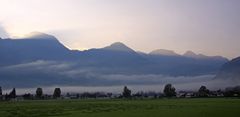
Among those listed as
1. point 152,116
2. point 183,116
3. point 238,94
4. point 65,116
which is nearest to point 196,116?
point 183,116

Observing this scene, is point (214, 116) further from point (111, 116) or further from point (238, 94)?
point (238, 94)

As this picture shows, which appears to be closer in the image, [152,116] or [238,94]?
[152,116]

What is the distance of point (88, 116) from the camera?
55844mm

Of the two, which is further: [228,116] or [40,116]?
[40,116]

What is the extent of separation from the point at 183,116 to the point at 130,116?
7008mm

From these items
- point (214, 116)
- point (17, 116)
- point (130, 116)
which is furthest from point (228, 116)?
point (17, 116)

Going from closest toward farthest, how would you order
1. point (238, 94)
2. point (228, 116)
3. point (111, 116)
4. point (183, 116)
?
point (228, 116)
point (183, 116)
point (111, 116)
point (238, 94)

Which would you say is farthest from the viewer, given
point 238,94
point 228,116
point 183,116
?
point 238,94

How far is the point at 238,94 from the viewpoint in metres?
182

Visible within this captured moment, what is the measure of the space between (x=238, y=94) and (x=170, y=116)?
13637 centimetres

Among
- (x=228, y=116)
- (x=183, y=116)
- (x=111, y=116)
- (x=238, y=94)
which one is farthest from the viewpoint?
(x=238, y=94)

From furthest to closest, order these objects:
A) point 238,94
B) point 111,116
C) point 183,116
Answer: point 238,94
point 111,116
point 183,116

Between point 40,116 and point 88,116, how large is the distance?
678 cm

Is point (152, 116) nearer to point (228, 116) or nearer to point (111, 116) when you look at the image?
point (111, 116)
